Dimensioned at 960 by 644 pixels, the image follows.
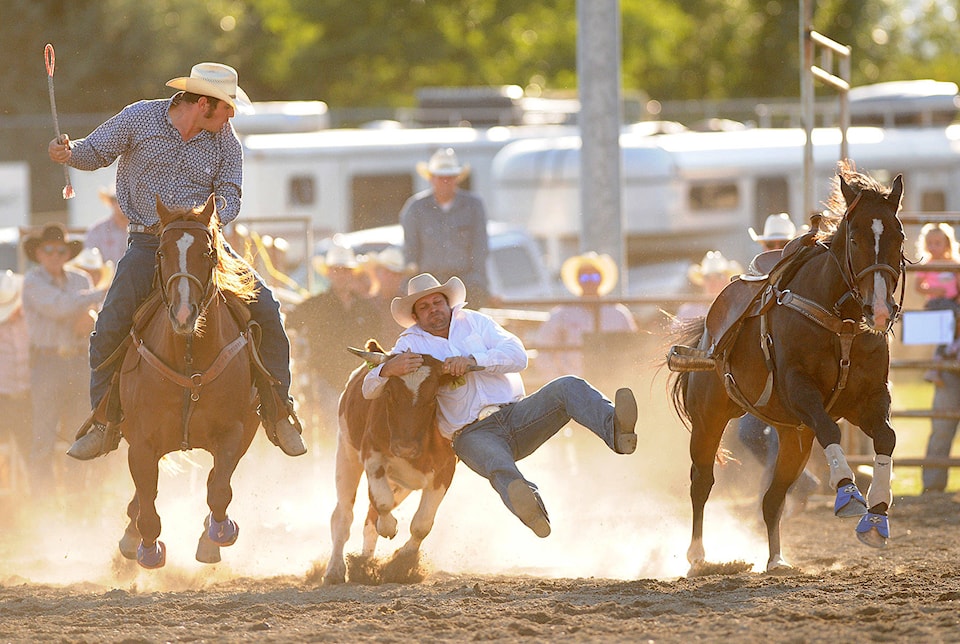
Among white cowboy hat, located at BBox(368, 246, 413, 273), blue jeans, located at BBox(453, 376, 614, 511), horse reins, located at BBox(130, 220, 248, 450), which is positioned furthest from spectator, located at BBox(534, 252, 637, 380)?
horse reins, located at BBox(130, 220, 248, 450)

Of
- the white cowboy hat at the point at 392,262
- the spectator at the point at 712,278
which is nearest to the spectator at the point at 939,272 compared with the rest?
the spectator at the point at 712,278

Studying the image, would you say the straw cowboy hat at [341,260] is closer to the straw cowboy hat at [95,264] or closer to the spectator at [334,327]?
the spectator at [334,327]

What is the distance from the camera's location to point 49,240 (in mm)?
10008

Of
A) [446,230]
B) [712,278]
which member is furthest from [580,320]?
[446,230]

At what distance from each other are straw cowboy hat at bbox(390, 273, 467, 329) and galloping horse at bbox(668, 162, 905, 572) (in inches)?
46.8

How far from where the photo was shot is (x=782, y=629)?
5449mm

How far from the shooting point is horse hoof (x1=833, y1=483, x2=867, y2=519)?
6344mm

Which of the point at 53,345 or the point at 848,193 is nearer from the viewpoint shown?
the point at 848,193

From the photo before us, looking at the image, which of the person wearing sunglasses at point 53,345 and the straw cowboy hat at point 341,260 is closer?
the person wearing sunglasses at point 53,345

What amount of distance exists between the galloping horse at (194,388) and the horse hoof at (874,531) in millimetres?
2751

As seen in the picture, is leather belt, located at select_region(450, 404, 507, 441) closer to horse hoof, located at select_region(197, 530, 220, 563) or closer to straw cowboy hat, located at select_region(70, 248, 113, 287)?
horse hoof, located at select_region(197, 530, 220, 563)

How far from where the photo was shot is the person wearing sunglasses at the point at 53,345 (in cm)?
999

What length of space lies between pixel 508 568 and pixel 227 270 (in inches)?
92.0

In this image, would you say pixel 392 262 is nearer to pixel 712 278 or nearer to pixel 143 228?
pixel 712 278
